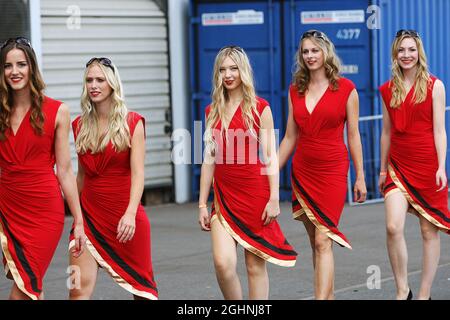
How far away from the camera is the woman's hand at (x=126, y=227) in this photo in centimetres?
682

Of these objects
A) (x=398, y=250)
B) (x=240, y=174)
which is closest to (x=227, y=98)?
(x=240, y=174)

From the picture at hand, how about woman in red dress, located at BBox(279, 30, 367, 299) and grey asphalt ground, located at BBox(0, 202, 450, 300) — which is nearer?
woman in red dress, located at BBox(279, 30, 367, 299)

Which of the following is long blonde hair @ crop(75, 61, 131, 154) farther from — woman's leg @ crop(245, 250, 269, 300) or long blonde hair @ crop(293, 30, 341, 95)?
long blonde hair @ crop(293, 30, 341, 95)

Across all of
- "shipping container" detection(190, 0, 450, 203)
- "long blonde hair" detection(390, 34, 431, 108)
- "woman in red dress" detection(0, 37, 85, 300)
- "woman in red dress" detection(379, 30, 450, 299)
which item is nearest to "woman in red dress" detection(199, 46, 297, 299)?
"woman in red dress" detection(0, 37, 85, 300)

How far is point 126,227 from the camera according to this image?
6828 mm

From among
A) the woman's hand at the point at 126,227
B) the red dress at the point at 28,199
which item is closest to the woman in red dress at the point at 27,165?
the red dress at the point at 28,199

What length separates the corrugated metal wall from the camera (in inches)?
525

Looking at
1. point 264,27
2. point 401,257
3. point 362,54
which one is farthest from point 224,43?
point 401,257

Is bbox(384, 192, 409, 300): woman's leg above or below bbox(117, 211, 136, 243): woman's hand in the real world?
below

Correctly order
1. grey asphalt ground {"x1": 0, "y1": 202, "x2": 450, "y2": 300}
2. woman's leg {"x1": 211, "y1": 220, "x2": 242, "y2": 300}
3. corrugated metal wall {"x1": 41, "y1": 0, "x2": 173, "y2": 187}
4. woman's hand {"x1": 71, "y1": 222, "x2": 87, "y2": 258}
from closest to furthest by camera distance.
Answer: woman's hand {"x1": 71, "y1": 222, "x2": 87, "y2": 258} < woman's leg {"x1": 211, "y1": 220, "x2": 242, "y2": 300} < grey asphalt ground {"x1": 0, "y1": 202, "x2": 450, "y2": 300} < corrugated metal wall {"x1": 41, "y1": 0, "x2": 173, "y2": 187}

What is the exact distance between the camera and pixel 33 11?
42.2ft

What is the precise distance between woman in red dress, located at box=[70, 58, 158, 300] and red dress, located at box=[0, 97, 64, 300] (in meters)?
0.37

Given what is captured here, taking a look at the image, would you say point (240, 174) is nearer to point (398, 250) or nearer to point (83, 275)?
→ point (83, 275)

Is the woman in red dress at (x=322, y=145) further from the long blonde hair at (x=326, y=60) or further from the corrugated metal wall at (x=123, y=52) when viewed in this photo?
the corrugated metal wall at (x=123, y=52)
